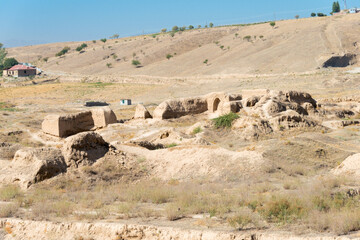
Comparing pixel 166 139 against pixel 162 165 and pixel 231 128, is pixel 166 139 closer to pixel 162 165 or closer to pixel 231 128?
pixel 231 128

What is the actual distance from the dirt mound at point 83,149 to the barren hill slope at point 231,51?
136ft

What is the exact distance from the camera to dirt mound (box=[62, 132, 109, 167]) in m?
10.5

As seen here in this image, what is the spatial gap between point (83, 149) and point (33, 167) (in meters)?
1.30

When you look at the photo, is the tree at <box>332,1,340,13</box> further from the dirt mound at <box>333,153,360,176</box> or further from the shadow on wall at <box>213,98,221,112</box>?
the dirt mound at <box>333,153,360,176</box>

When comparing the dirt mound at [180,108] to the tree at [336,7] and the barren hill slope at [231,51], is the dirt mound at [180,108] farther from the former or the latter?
the tree at [336,7]

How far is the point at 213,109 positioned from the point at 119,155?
13651 millimetres

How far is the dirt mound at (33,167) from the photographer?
32.0 ft

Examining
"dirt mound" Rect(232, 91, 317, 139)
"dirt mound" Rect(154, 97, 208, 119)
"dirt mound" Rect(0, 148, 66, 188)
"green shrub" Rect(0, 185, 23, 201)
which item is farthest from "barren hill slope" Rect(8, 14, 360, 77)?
"green shrub" Rect(0, 185, 23, 201)

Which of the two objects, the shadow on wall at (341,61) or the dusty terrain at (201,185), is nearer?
the dusty terrain at (201,185)

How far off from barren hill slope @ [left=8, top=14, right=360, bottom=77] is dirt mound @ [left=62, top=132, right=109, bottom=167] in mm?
41403

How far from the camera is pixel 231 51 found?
68.6m

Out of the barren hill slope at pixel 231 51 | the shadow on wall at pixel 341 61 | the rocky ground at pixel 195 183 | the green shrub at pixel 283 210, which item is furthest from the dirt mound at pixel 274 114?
the barren hill slope at pixel 231 51

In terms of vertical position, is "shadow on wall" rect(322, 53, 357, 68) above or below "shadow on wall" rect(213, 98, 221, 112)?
above

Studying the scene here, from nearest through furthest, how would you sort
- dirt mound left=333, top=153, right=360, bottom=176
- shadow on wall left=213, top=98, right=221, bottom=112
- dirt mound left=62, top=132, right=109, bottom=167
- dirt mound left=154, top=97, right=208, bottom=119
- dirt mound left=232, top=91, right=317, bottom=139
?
dirt mound left=333, top=153, right=360, bottom=176, dirt mound left=62, top=132, right=109, bottom=167, dirt mound left=232, top=91, right=317, bottom=139, dirt mound left=154, top=97, right=208, bottom=119, shadow on wall left=213, top=98, right=221, bottom=112
